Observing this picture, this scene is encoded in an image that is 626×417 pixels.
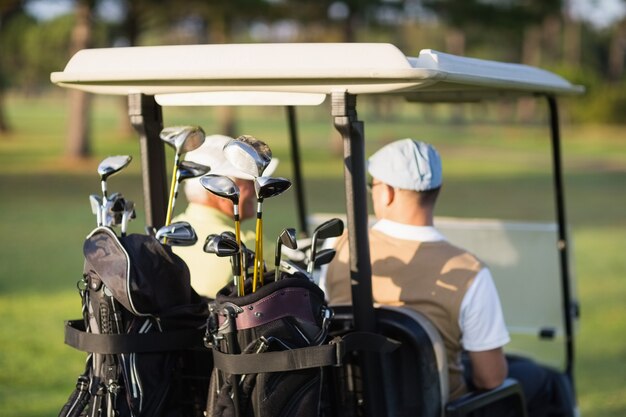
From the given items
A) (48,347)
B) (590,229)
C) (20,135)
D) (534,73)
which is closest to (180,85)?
(534,73)

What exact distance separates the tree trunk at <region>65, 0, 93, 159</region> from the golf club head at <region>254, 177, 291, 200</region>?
66.0 feet

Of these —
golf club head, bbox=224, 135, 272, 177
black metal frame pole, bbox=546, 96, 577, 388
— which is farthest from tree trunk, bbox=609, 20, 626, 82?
golf club head, bbox=224, 135, 272, 177

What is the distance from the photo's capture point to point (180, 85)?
8.33 ft

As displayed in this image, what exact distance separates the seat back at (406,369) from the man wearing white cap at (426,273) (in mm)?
143

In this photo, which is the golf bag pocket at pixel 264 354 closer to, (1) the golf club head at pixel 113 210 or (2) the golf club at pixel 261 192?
(2) the golf club at pixel 261 192

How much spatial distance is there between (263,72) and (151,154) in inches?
27.1

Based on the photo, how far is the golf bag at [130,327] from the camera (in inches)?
91.0

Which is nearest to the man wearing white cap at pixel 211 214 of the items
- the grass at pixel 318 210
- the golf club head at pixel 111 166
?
the golf club head at pixel 111 166

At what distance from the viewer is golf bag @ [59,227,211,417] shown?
2.31m

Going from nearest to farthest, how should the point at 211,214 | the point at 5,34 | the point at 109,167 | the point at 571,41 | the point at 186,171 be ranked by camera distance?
→ the point at 109,167 → the point at 186,171 → the point at 211,214 → the point at 5,34 → the point at 571,41

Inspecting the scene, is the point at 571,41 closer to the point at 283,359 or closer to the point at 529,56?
the point at 529,56

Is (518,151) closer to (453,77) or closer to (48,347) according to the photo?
(48,347)

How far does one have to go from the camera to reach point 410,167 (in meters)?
2.89

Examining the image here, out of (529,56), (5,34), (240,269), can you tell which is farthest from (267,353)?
(529,56)
